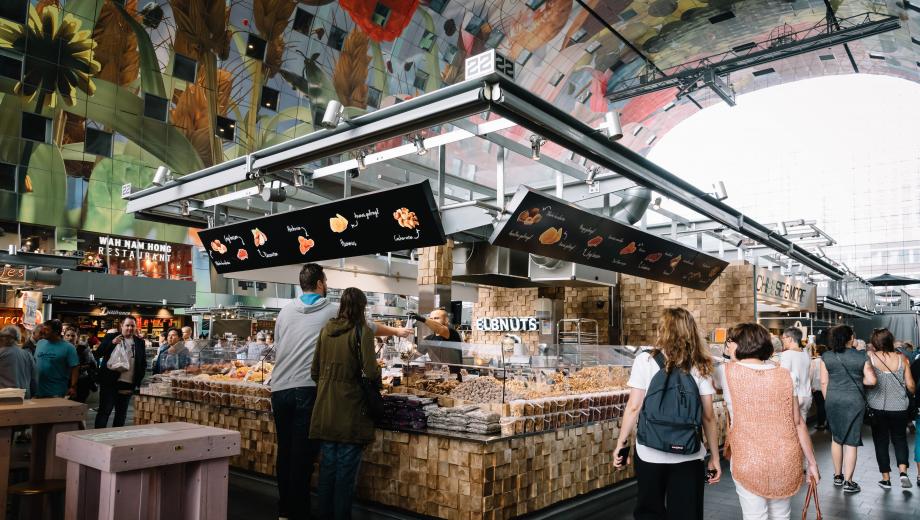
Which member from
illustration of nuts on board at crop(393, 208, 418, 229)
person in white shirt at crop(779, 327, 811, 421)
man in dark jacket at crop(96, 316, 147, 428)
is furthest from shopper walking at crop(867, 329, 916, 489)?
man in dark jacket at crop(96, 316, 147, 428)

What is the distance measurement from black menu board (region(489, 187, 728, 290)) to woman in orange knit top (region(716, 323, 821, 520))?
258 centimetres

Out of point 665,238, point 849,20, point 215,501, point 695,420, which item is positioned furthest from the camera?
point 849,20

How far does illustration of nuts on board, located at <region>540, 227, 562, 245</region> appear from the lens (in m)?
6.09

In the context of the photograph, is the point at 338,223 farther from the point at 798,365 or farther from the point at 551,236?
the point at 798,365

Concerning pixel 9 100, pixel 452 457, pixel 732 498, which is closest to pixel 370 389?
pixel 452 457

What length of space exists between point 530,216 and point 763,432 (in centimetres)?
292

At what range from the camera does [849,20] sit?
18.9 metres

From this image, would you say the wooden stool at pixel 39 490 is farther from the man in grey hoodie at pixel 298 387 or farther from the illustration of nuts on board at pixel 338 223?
the illustration of nuts on board at pixel 338 223

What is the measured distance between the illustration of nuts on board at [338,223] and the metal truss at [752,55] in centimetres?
1681

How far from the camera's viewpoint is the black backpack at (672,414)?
3148 mm

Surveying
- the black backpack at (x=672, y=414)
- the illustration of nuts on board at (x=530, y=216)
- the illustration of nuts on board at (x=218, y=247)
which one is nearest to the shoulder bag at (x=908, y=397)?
the illustration of nuts on board at (x=530, y=216)

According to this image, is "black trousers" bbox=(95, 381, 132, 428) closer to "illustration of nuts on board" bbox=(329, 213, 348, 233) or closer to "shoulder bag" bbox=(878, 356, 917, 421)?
"illustration of nuts on board" bbox=(329, 213, 348, 233)

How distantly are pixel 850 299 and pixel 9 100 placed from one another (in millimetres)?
25046

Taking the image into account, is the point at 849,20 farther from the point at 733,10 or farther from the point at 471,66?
the point at 471,66
